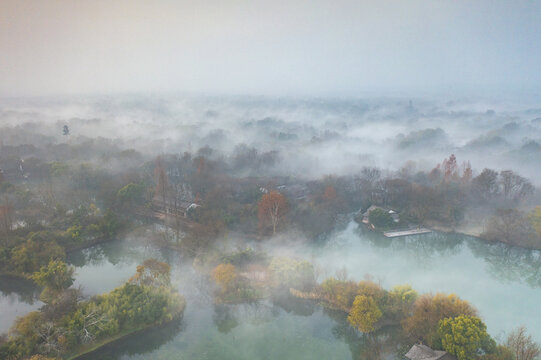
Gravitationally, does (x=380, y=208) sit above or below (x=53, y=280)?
above

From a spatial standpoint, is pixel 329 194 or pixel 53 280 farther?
pixel 329 194

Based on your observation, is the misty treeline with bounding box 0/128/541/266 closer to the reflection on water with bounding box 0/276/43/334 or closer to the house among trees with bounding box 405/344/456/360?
the reflection on water with bounding box 0/276/43/334

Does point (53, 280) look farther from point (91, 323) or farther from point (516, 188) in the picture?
point (516, 188)

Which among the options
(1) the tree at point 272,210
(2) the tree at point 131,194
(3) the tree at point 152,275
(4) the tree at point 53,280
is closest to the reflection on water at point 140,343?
(3) the tree at point 152,275

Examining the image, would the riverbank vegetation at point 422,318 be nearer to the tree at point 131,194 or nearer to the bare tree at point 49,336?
the bare tree at point 49,336

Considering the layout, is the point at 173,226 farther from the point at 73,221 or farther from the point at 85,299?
the point at 85,299

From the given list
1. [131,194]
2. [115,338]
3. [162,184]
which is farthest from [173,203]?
[115,338]
